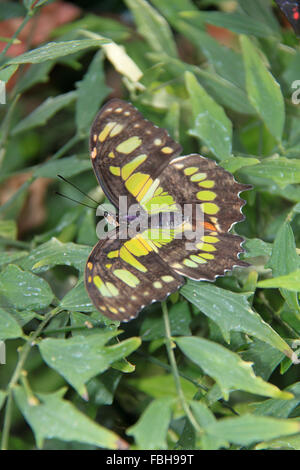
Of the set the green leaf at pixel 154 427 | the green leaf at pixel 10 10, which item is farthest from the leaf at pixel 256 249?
the green leaf at pixel 10 10

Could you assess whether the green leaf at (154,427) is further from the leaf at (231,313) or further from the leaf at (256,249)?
the leaf at (256,249)

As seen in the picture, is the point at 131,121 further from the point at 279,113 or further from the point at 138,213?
the point at 279,113

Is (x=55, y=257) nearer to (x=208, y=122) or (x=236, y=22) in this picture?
(x=208, y=122)

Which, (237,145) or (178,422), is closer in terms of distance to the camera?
(178,422)

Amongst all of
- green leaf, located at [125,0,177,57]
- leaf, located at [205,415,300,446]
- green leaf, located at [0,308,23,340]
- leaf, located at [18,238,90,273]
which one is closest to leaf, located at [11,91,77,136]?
green leaf, located at [125,0,177,57]

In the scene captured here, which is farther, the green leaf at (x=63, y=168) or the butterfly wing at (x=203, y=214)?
the green leaf at (x=63, y=168)

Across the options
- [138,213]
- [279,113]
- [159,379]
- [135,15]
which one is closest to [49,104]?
[135,15]

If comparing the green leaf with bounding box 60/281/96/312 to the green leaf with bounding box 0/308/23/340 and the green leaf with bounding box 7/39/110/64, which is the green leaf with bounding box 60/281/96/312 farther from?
the green leaf with bounding box 7/39/110/64
